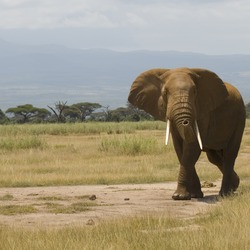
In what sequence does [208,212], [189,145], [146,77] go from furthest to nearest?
[146,77] → [189,145] → [208,212]

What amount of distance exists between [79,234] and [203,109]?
5.27m

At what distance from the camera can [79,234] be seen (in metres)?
8.71

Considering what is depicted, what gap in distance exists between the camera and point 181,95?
41.1 feet

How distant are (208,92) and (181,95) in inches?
45.2

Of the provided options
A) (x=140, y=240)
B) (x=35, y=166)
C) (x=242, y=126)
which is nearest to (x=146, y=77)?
(x=242, y=126)

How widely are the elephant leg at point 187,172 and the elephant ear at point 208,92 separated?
61 cm

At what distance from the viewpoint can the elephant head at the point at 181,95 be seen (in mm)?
12328

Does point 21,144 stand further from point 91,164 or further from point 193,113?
point 193,113

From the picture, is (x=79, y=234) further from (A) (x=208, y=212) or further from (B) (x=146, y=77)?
(B) (x=146, y=77)

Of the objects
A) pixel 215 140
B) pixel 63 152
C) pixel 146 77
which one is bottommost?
pixel 63 152

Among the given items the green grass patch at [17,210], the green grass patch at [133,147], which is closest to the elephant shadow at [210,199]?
the green grass patch at [17,210]

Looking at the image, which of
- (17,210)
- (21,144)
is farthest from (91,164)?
(17,210)

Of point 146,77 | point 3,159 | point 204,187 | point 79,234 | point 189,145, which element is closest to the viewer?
point 79,234

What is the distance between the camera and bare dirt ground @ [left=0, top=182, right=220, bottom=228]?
1108 centimetres
